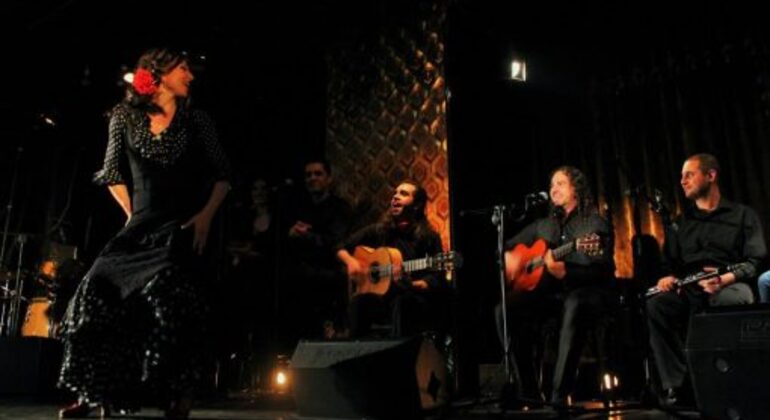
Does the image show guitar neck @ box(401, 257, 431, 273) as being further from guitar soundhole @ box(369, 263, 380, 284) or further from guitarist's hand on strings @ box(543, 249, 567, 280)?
guitarist's hand on strings @ box(543, 249, 567, 280)

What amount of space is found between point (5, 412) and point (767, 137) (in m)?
5.43

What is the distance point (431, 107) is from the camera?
5.86m

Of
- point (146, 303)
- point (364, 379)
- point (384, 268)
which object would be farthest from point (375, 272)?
point (146, 303)

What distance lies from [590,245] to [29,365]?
14.3ft

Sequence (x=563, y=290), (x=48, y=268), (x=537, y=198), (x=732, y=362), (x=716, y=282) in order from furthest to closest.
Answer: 1. (x=48, y=268)
2. (x=563, y=290)
3. (x=716, y=282)
4. (x=537, y=198)
5. (x=732, y=362)

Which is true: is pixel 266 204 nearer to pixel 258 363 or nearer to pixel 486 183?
pixel 258 363

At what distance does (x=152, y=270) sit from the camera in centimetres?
259

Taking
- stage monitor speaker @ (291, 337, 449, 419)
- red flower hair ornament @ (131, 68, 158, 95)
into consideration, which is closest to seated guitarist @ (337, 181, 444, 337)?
stage monitor speaker @ (291, 337, 449, 419)

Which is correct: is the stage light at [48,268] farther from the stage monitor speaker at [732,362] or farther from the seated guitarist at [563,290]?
the stage monitor speaker at [732,362]

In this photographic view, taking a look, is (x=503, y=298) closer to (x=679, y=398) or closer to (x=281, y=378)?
(x=679, y=398)

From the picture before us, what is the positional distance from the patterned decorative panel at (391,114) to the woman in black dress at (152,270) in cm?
308

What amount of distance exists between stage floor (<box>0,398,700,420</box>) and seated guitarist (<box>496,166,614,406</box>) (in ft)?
1.25

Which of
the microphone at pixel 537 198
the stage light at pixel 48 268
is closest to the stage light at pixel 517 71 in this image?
the microphone at pixel 537 198

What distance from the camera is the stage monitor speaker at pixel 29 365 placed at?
5.02 m
